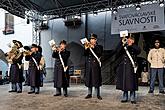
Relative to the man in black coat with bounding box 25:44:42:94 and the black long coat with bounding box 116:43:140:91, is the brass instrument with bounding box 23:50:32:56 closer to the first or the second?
the man in black coat with bounding box 25:44:42:94

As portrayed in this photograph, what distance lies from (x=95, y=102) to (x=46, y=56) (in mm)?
6887

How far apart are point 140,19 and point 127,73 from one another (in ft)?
11.8

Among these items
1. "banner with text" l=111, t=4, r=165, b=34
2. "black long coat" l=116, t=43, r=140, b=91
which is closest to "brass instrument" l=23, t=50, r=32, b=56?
"black long coat" l=116, t=43, r=140, b=91

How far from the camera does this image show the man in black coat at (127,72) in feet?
16.0

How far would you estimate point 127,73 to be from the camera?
4.93 meters

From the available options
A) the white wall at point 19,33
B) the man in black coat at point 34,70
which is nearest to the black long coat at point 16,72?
the man in black coat at point 34,70

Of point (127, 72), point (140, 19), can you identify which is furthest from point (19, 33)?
point (127, 72)

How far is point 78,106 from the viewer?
4.62 meters

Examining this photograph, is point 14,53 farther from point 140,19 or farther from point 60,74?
point 140,19

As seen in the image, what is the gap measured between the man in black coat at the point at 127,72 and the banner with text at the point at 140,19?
3.10 meters

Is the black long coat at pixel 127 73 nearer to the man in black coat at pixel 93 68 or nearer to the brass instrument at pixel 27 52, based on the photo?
the man in black coat at pixel 93 68

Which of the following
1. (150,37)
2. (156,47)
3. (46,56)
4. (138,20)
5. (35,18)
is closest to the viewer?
(156,47)

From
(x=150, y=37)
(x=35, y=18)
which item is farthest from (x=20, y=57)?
(x=150, y=37)

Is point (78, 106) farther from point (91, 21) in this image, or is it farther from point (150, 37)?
point (91, 21)
